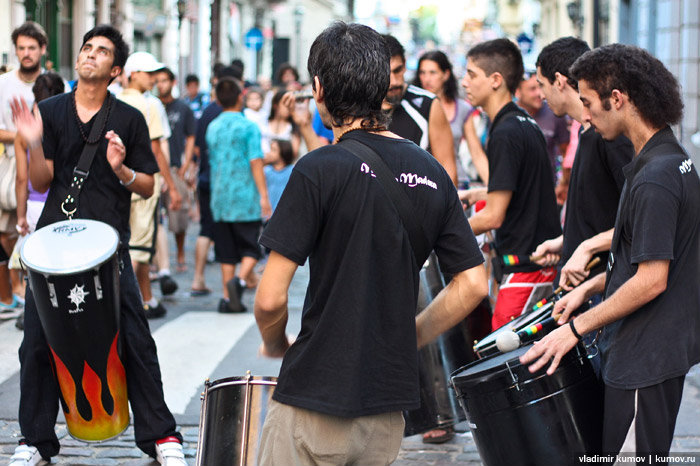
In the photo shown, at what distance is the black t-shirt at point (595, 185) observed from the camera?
4.17m

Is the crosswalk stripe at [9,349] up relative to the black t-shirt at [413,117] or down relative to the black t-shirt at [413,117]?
down

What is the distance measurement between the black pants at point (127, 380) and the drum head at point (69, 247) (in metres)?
0.35

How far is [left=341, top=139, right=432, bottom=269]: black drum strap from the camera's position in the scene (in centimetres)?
283

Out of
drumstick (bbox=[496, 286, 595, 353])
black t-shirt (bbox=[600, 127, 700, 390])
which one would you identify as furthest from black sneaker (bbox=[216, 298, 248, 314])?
black t-shirt (bbox=[600, 127, 700, 390])

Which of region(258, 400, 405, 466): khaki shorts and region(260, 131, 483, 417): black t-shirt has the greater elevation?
region(260, 131, 483, 417): black t-shirt

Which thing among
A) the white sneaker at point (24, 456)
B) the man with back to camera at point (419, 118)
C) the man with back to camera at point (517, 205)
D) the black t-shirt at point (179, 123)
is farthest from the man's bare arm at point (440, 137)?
the black t-shirt at point (179, 123)

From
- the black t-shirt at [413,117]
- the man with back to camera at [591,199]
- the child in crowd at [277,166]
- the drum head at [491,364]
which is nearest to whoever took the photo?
the drum head at [491,364]

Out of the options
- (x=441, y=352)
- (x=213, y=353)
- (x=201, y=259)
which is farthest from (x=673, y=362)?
(x=201, y=259)

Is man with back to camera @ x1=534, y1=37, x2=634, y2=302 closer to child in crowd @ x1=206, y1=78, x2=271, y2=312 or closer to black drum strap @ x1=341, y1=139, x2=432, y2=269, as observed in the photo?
black drum strap @ x1=341, y1=139, x2=432, y2=269

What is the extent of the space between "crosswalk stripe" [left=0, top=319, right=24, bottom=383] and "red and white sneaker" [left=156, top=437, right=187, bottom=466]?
2.05 meters

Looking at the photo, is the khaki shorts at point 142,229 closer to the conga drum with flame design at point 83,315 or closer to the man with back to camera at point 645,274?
the conga drum with flame design at point 83,315

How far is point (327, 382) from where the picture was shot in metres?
2.82

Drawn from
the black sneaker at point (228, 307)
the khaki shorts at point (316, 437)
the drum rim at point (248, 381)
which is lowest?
the black sneaker at point (228, 307)

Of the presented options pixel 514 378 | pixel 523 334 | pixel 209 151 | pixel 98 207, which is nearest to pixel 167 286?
pixel 209 151
